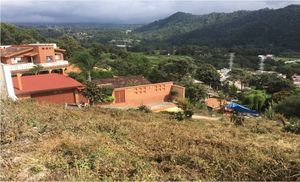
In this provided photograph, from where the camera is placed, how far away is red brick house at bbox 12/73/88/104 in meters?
17.8

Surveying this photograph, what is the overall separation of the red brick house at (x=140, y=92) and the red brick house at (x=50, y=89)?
2.70 m

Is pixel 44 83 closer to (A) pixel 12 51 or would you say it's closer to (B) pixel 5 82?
(B) pixel 5 82

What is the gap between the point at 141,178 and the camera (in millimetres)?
4141

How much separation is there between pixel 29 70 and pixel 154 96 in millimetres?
12014

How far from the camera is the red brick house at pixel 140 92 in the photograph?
21.6 meters

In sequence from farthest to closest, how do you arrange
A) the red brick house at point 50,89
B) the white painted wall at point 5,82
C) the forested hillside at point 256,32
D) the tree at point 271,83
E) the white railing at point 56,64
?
the forested hillside at point 256,32 < the tree at point 271,83 < the white railing at point 56,64 < the red brick house at point 50,89 < the white painted wall at point 5,82

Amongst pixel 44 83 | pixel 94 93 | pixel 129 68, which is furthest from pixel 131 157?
pixel 129 68

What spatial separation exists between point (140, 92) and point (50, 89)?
21.8ft

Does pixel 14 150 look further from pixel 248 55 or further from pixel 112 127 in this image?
pixel 248 55

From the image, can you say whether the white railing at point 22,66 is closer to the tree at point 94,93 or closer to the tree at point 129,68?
the tree at point 129,68

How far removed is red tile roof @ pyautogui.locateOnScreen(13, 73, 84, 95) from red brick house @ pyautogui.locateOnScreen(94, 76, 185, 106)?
3.11 m

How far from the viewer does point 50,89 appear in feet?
60.1

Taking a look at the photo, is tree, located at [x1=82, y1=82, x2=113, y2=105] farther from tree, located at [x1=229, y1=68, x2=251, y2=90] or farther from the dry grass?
tree, located at [x1=229, y1=68, x2=251, y2=90]

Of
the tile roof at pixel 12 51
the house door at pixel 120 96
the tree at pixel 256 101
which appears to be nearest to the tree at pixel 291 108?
the tree at pixel 256 101
